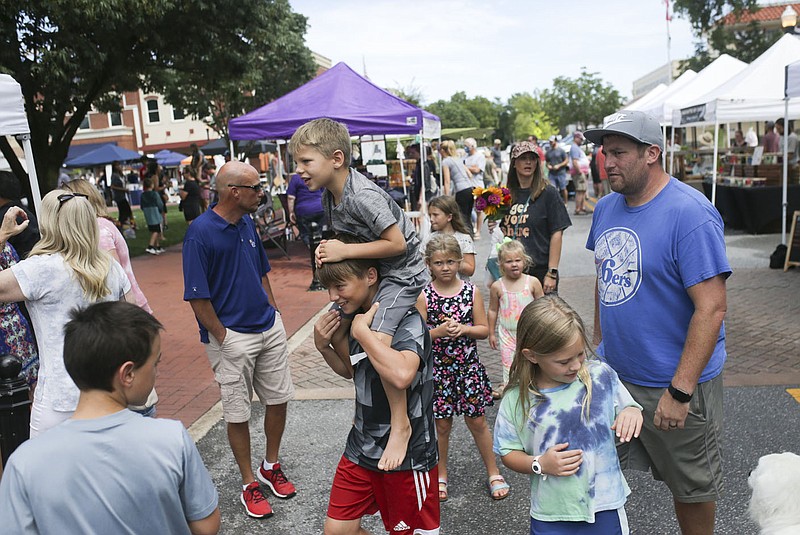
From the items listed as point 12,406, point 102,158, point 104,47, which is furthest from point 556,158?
point 102,158

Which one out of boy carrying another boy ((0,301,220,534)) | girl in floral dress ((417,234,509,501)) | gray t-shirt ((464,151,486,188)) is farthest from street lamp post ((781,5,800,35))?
boy carrying another boy ((0,301,220,534))

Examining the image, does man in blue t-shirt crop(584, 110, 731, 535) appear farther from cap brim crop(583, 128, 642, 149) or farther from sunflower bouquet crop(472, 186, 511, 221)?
sunflower bouquet crop(472, 186, 511, 221)

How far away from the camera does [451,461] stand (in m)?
4.41

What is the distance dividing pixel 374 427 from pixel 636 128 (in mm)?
1551

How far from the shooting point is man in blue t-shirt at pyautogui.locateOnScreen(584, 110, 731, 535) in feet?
8.38

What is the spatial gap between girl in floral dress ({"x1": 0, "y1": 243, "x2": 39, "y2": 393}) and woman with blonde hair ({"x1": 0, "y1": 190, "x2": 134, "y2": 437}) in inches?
40.0

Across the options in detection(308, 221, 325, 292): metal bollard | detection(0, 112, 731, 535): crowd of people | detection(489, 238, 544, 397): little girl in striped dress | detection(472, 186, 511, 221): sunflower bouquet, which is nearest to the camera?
detection(0, 112, 731, 535): crowd of people

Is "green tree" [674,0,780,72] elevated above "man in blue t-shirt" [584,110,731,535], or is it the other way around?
"green tree" [674,0,780,72]

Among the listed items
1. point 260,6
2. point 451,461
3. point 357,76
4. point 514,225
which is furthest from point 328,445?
point 260,6

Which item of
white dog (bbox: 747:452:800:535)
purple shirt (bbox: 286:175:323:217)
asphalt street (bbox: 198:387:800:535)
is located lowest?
asphalt street (bbox: 198:387:800:535)

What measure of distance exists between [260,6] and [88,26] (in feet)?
12.4

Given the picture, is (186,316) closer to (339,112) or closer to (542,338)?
(339,112)

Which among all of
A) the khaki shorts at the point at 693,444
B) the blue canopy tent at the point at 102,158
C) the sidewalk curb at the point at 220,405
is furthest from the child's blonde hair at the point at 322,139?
the blue canopy tent at the point at 102,158

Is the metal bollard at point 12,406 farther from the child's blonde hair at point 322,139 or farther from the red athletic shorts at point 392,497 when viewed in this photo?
A: the child's blonde hair at point 322,139
